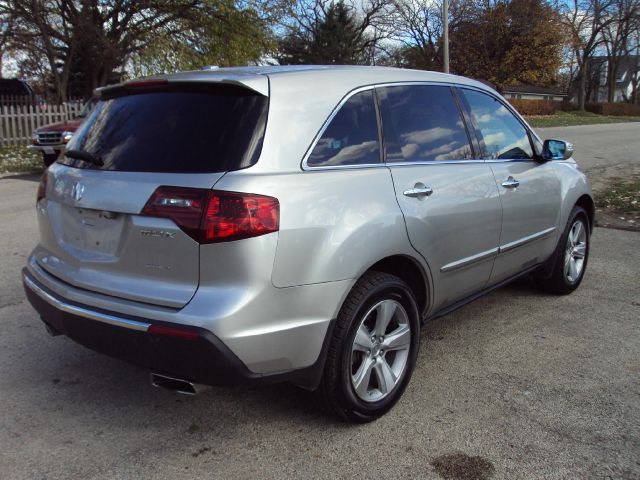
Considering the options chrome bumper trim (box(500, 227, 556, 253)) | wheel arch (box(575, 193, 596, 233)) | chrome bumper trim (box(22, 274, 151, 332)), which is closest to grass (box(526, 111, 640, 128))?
wheel arch (box(575, 193, 596, 233))

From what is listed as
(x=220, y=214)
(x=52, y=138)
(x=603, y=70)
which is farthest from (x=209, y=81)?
(x=603, y=70)

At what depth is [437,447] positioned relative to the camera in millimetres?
2799

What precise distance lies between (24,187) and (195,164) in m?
10.2

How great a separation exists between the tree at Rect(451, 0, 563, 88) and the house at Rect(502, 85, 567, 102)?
25.6 metres

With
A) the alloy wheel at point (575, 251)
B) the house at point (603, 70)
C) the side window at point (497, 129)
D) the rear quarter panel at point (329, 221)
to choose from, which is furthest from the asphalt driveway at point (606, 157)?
the house at point (603, 70)

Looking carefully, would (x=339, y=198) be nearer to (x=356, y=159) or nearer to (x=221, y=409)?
(x=356, y=159)

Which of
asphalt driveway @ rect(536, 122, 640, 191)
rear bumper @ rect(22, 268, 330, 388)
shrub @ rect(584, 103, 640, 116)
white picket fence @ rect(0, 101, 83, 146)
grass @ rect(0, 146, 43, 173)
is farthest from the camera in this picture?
shrub @ rect(584, 103, 640, 116)

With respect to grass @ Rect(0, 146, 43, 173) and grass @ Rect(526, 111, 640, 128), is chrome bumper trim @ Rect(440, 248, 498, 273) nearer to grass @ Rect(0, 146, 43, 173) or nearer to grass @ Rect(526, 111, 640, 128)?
grass @ Rect(0, 146, 43, 173)

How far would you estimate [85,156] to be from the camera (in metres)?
3.01

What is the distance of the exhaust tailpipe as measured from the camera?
257 cm

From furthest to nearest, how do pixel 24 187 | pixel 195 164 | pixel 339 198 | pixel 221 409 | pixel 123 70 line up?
pixel 123 70
pixel 24 187
pixel 221 409
pixel 339 198
pixel 195 164

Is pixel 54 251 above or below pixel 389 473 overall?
above

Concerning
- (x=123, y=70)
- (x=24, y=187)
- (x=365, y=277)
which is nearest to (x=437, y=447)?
(x=365, y=277)

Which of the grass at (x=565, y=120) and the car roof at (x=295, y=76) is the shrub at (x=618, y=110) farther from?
the car roof at (x=295, y=76)
